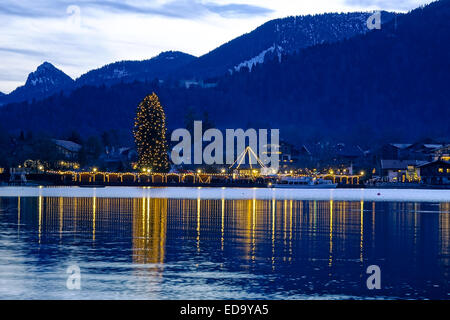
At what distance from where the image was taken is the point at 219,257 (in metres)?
31.2

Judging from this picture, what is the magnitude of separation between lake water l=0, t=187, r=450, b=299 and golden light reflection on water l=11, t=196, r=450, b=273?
0.23 feet

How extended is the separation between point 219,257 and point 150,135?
358 ft

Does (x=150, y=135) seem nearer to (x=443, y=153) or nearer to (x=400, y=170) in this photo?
(x=400, y=170)

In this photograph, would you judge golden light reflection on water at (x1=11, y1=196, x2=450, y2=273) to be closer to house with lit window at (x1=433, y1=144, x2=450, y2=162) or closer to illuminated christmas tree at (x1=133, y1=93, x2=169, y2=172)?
illuminated christmas tree at (x1=133, y1=93, x2=169, y2=172)

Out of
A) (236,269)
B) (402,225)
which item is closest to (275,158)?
(402,225)

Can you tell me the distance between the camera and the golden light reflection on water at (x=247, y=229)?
3389cm

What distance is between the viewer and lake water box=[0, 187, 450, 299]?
940 inches

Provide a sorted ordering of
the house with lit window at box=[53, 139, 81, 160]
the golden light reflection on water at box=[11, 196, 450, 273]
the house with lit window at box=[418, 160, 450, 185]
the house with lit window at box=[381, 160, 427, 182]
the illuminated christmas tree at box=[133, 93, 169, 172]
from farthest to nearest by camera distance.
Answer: the house with lit window at box=[53, 139, 81, 160], the house with lit window at box=[381, 160, 427, 182], the house with lit window at box=[418, 160, 450, 185], the illuminated christmas tree at box=[133, 93, 169, 172], the golden light reflection on water at box=[11, 196, 450, 273]

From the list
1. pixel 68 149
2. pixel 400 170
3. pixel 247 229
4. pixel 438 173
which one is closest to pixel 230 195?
pixel 247 229

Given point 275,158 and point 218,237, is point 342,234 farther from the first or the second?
point 275,158

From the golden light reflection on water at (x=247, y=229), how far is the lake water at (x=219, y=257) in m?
0.07

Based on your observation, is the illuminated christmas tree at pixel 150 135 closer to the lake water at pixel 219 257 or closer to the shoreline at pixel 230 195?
the shoreline at pixel 230 195

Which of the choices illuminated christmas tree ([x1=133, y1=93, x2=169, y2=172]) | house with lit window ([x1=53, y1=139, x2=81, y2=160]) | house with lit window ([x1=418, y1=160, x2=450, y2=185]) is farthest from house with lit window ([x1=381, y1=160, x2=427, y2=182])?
house with lit window ([x1=53, y1=139, x2=81, y2=160])
